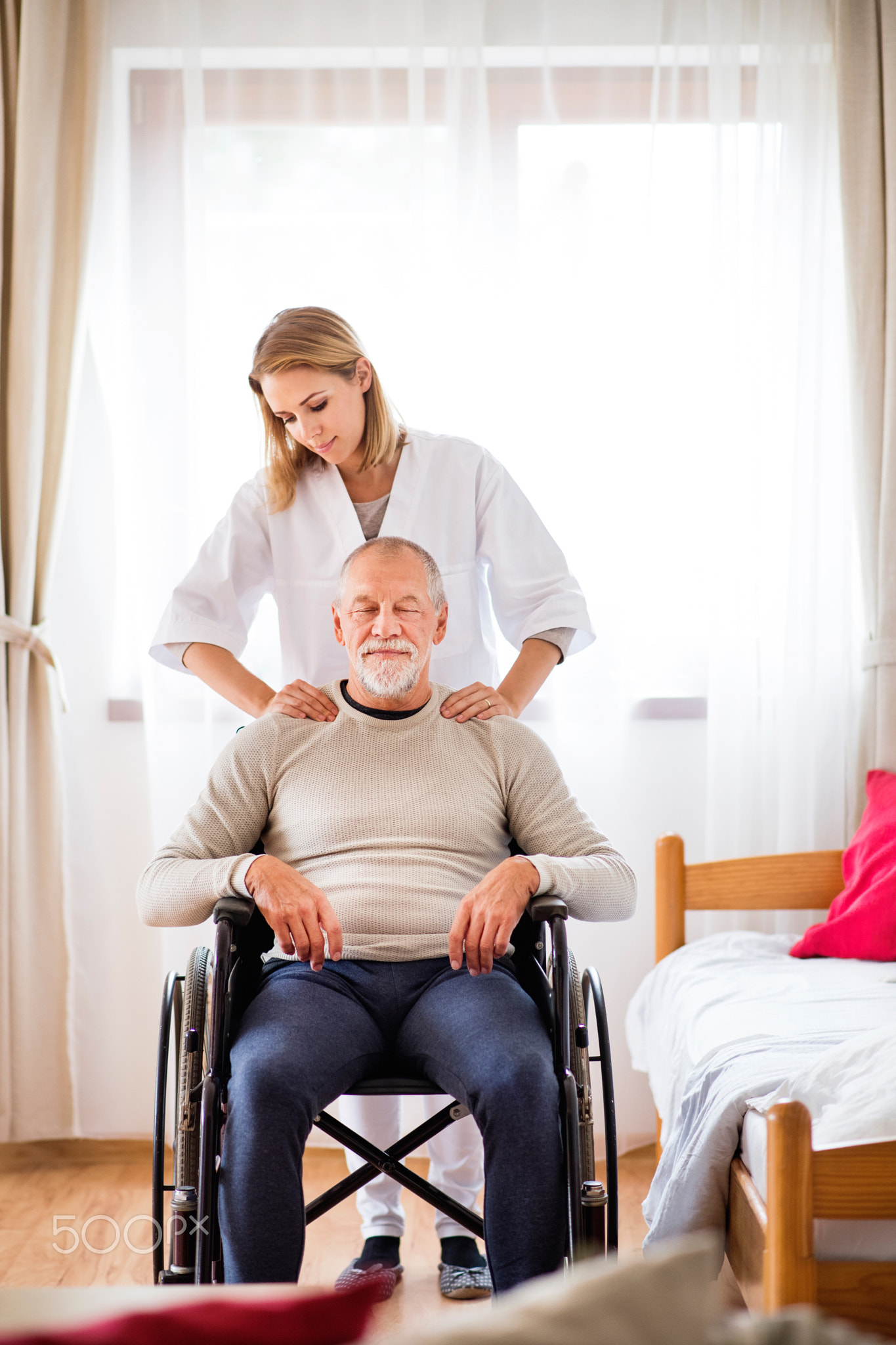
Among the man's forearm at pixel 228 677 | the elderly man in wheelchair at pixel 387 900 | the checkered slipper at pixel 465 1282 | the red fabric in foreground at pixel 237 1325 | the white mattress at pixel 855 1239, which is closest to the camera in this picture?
the red fabric in foreground at pixel 237 1325

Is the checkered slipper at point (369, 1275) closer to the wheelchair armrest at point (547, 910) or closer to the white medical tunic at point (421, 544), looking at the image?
the wheelchair armrest at point (547, 910)

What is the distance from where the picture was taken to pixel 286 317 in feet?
6.94

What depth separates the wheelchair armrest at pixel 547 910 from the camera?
1606mm

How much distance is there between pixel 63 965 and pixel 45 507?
1061 mm

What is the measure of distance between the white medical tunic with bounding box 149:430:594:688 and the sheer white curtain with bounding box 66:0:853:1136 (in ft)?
1.55

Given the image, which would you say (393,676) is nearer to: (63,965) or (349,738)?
(349,738)

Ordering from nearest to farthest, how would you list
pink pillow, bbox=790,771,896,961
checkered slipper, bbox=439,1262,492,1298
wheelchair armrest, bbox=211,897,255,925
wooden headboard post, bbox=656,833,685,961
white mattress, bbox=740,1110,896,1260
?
white mattress, bbox=740,1110,896,1260, wheelchair armrest, bbox=211,897,255,925, checkered slipper, bbox=439,1262,492,1298, pink pillow, bbox=790,771,896,961, wooden headboard post, bbox=656,833,685,961

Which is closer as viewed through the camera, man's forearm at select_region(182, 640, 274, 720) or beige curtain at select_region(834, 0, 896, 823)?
man's forearm at select_region(182, 640, 274, 720)

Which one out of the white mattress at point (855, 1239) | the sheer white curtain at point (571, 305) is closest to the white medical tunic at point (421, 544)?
the sheer white curtain at point (571, 305)

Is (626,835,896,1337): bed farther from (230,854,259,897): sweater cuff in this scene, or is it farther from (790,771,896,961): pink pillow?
(230,854,259,897): sweater cuff

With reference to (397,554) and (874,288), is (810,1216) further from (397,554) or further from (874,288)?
(874,288)

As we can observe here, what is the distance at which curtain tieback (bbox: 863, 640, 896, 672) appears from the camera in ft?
8.91

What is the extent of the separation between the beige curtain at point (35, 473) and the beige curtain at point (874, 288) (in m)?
1.72

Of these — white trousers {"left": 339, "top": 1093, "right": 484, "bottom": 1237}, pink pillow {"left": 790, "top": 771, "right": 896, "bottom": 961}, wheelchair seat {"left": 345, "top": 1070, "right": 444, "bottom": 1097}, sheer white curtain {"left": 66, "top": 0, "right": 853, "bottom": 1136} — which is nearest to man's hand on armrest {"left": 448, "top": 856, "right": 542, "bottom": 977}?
wheelchair seat {"left": 345, "top": 1070, "right": 444, "bottom": 1097}
